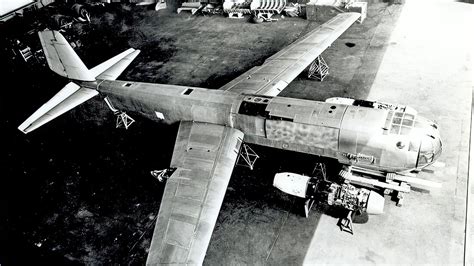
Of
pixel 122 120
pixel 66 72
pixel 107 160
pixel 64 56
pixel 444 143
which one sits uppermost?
pixel 64 56

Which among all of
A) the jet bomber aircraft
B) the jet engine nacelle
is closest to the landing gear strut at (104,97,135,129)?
the jet bomber aircraft

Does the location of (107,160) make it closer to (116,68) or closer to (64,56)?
(116,68)

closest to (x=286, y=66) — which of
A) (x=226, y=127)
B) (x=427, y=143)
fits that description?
(x=226, y=127)

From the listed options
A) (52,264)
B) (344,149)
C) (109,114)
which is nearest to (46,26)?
(109,114)

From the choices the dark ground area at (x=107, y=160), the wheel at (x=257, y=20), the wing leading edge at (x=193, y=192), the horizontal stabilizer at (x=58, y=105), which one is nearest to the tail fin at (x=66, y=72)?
the horizontal stabilizer at (x=58, y=105)

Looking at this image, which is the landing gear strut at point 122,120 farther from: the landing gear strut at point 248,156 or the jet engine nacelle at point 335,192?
the jet engine nacelle at point 335,192

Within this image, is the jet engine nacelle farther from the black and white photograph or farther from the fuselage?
the fuselage

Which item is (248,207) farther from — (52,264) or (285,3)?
(285,3)

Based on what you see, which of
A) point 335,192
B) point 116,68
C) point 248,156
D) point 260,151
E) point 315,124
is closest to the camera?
point 335,192
